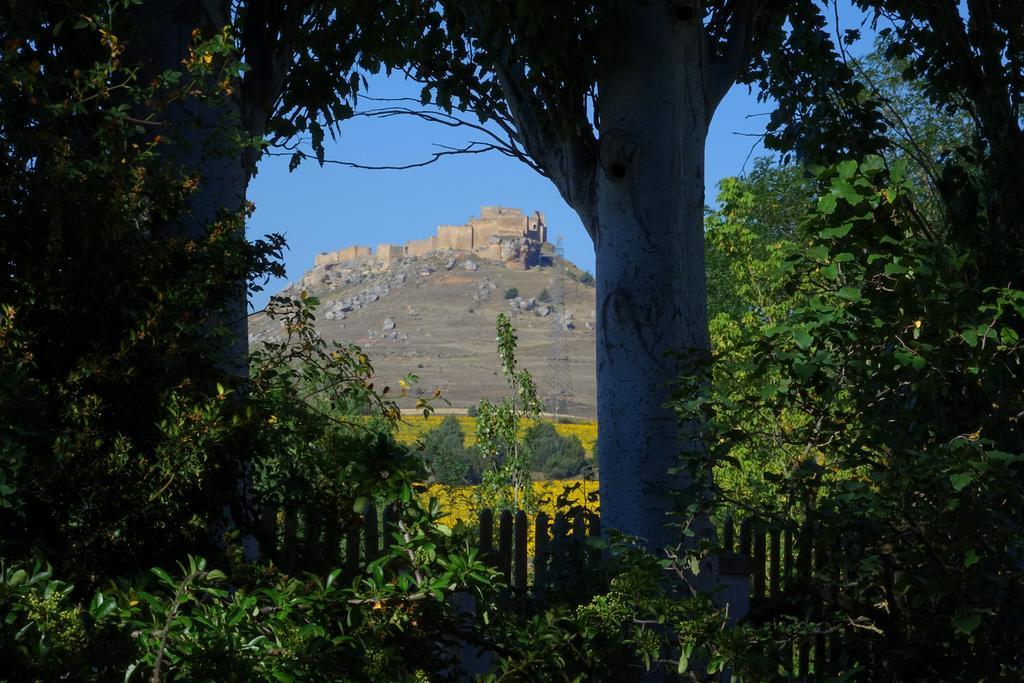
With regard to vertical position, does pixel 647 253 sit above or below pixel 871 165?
below

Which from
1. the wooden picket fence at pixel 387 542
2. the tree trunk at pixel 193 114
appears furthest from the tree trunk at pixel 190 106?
the wooden picket fence at pixel 387 542

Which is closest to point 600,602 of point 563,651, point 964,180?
point 563,651

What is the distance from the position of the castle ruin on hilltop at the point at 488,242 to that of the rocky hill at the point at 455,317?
4.56ft

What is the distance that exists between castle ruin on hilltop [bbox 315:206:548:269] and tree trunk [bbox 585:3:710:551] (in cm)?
Answer: 16221

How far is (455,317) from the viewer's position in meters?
144

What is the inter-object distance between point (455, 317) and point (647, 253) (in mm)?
138695

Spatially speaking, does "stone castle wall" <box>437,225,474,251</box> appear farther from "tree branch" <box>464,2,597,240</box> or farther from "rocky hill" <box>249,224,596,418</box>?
"tree branch" <box>464,2,597,240</box>

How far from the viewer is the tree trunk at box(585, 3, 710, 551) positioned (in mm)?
4938

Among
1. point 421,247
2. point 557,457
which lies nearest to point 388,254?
point 421,247

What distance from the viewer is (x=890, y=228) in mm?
3703

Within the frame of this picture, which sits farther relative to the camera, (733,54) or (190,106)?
(733,54)

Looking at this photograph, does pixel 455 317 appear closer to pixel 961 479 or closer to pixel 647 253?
pixel 647 253

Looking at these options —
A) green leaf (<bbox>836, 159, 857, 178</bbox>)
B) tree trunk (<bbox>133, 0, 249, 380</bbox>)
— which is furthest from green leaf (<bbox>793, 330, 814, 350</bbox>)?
tree trunk (<bbox>133, 0, 249, 380</bbox>)

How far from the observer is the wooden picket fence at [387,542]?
351cm
